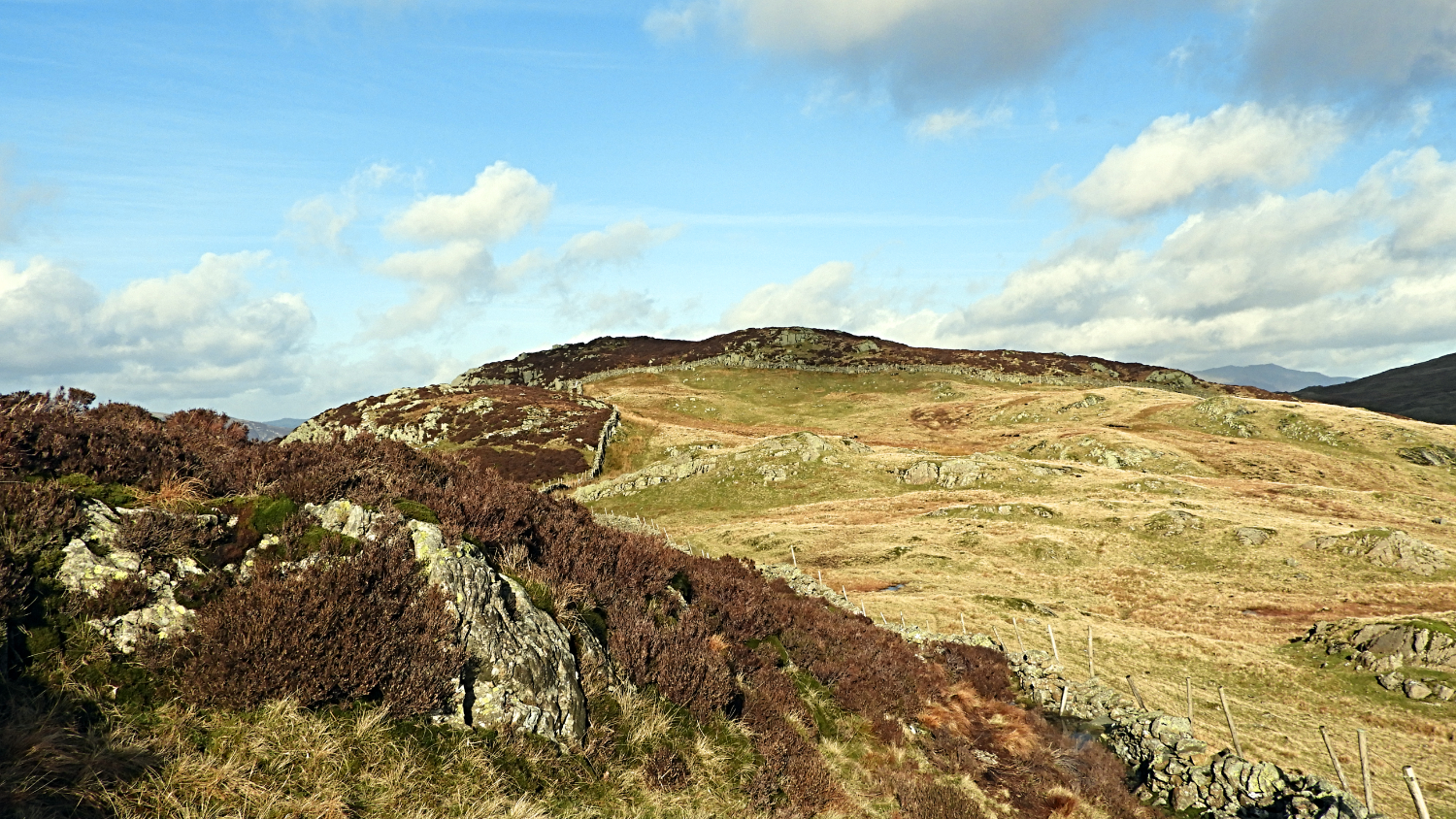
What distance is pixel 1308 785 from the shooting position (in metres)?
15.2

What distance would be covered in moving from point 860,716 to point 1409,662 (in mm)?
31355

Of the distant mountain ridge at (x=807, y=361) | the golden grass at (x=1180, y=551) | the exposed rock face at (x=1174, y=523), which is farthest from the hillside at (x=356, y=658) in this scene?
the distant mountain ridge at (x=807, y=361)

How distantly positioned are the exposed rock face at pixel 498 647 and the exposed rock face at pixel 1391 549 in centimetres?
5448

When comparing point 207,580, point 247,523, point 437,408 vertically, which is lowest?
point 207,580

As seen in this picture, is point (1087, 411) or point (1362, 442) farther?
point (1087, 411)

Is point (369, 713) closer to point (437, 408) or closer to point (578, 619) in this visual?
point (578, 619)

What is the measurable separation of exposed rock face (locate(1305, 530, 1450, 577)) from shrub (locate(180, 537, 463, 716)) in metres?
56.1

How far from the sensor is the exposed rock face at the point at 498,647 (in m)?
7.08

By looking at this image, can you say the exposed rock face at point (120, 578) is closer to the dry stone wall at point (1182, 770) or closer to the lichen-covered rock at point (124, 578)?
the lichen-covered rock at point (124, 578)

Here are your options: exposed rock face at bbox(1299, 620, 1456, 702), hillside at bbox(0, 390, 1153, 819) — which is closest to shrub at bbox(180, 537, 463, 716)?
hillside at bbox(0, 390, 1153, 819)

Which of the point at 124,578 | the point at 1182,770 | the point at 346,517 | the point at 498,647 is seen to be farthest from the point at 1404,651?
the point at 124,578

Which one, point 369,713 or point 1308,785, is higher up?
point 369,713

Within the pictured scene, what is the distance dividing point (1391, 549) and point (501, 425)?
81.5m

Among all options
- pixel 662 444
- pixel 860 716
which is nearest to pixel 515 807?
pixel 860 716
